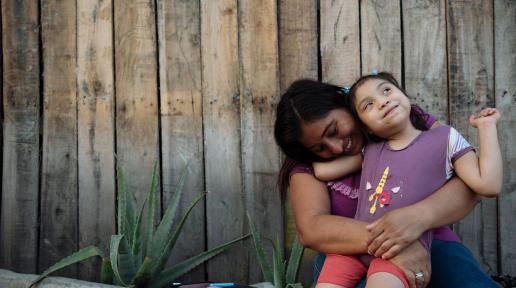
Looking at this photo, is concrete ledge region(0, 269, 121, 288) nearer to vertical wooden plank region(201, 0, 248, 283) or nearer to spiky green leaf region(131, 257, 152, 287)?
spiky green leaf region(131, 257, 152, 287)

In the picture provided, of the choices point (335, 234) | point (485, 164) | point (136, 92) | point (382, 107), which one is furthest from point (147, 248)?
point (485, 164)

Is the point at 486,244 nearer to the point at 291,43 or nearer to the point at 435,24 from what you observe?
the point at 435,24

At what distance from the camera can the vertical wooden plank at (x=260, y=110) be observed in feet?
12.4

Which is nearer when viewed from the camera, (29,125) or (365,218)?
(365,218)

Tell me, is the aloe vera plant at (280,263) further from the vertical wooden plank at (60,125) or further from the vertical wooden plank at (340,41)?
the vertical wooden plank at (60,125)

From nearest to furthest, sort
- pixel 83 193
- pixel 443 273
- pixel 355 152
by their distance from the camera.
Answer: pixel 443 273
pixel 355 152
pixel 83 193

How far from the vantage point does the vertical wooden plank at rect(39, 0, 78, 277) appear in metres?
4.01

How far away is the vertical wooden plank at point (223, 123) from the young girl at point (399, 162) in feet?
3.73

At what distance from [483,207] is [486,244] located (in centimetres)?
18

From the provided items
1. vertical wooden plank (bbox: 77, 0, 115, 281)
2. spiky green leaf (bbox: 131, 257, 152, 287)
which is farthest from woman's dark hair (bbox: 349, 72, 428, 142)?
vertical wooden plank (bbox: 77, 0, 115, 281)

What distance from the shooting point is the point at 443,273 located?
8.75 feet

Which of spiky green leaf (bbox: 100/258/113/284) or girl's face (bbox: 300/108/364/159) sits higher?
girl's face (bbox: 300/108/364/159)

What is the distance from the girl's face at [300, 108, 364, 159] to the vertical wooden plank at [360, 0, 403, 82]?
0.92 metres

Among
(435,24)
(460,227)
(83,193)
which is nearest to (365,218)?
(460,227)
